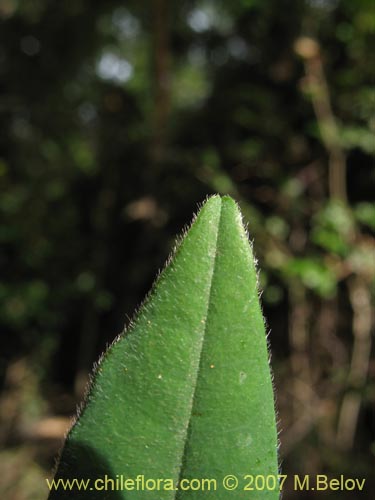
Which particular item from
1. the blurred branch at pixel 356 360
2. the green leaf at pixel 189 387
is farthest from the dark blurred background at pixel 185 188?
the green leaf at pixel 189 387

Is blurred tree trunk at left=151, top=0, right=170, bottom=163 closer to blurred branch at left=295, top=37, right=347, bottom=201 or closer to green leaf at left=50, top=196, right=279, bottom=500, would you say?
blurred branch at left=295, top=37, right=347, bottom=201

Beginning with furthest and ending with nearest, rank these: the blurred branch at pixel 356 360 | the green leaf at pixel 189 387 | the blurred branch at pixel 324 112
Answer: the blurred branch at pixel 324 112
the blurred branch at pixel 356 360
the green leaf at pixel 189 387

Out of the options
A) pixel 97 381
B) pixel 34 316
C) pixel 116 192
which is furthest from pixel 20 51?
pixel 97 381

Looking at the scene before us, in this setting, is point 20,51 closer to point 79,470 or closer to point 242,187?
point 242,187

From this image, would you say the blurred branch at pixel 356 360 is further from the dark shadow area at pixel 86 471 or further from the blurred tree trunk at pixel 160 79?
the dark shadow area at pixel 86 471

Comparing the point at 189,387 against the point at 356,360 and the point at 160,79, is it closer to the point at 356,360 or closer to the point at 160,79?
the point at 356,360

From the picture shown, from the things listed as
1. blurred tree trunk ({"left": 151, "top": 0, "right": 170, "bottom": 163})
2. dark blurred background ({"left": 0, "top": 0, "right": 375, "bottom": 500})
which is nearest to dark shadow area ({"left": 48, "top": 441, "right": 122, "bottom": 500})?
dark blurred background ({"left": 0, "top": 0, "right": 375, "bottom": 500})
